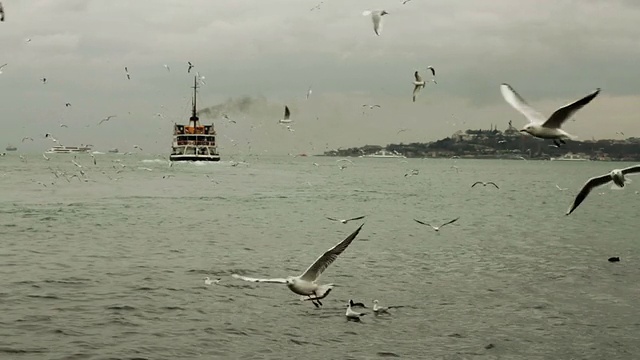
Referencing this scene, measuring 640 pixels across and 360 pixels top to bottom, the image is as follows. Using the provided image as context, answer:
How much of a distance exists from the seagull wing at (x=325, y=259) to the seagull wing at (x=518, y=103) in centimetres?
329

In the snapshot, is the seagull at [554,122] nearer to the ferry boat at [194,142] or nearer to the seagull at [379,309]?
the seagull at [379,309]

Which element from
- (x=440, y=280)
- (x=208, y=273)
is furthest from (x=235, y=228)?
(x=440, y=280)

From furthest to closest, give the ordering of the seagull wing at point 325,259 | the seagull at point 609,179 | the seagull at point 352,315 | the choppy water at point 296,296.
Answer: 1. the seagull at point 352,315
2. the choppy water at point 296,296
3. the seagull at point 609,179
4. the seagull wing at point 325,259

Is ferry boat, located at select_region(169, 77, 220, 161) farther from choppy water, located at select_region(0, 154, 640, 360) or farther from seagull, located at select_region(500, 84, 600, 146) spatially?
seagull, located at select_region(500, 84, 600, 146)

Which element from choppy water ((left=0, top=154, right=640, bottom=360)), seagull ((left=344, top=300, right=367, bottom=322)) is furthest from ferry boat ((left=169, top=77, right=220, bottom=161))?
seagull ((left=344, top=300, right=367, bottom=322))

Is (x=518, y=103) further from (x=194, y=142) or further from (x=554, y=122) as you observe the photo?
(x=194, y=142)

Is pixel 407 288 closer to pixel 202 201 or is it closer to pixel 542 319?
pixel 542 319

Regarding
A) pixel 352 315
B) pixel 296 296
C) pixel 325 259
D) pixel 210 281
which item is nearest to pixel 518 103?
pixel 325 259

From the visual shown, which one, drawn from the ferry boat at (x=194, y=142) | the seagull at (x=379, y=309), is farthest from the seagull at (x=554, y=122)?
the ferry boat at (x=194, y=142)

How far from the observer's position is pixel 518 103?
11.0 m

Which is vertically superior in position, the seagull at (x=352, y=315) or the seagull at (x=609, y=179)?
the seagull at (x=609, y=179)

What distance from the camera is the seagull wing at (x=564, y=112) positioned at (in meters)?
9.42

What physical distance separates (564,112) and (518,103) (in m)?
1.22

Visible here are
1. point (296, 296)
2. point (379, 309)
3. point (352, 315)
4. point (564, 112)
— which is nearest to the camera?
point (564, 112)
